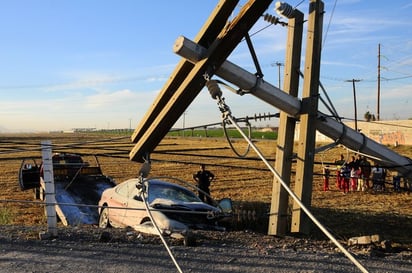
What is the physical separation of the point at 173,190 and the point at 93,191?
5.47 metres

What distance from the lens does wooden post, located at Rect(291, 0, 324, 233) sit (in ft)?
22.4

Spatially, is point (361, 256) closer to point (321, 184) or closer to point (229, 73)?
point (229, 73)

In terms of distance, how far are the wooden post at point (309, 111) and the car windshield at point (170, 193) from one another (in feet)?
13.2

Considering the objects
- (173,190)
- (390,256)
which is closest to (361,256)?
(390,256)

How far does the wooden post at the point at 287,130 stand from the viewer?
7082 mm

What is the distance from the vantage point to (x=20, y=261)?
565 cm

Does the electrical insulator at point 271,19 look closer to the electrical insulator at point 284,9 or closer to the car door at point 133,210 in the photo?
the electrical insulator at point 284,9

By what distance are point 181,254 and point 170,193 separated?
Answer: 4.99 meters

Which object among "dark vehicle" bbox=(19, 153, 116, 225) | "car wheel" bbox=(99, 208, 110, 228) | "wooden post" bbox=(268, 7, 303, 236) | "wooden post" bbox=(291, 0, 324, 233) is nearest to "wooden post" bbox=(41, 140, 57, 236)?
"wooden post" bbox=(268, 7, 303, 236)

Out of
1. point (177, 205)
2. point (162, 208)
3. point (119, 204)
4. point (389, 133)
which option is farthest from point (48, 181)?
point (389, 133)

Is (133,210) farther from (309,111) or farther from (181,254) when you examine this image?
(309,111)

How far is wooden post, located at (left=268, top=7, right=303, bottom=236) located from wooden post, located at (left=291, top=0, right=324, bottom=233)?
17 cm

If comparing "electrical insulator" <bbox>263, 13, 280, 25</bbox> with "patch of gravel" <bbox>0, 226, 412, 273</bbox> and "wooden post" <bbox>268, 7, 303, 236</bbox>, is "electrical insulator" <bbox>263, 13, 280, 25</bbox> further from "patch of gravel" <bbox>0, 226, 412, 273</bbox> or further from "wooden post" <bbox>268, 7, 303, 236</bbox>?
"patch of gravel" <bbox>0, 226, 412, 273</bbox>

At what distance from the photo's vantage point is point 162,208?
970 centimetres
